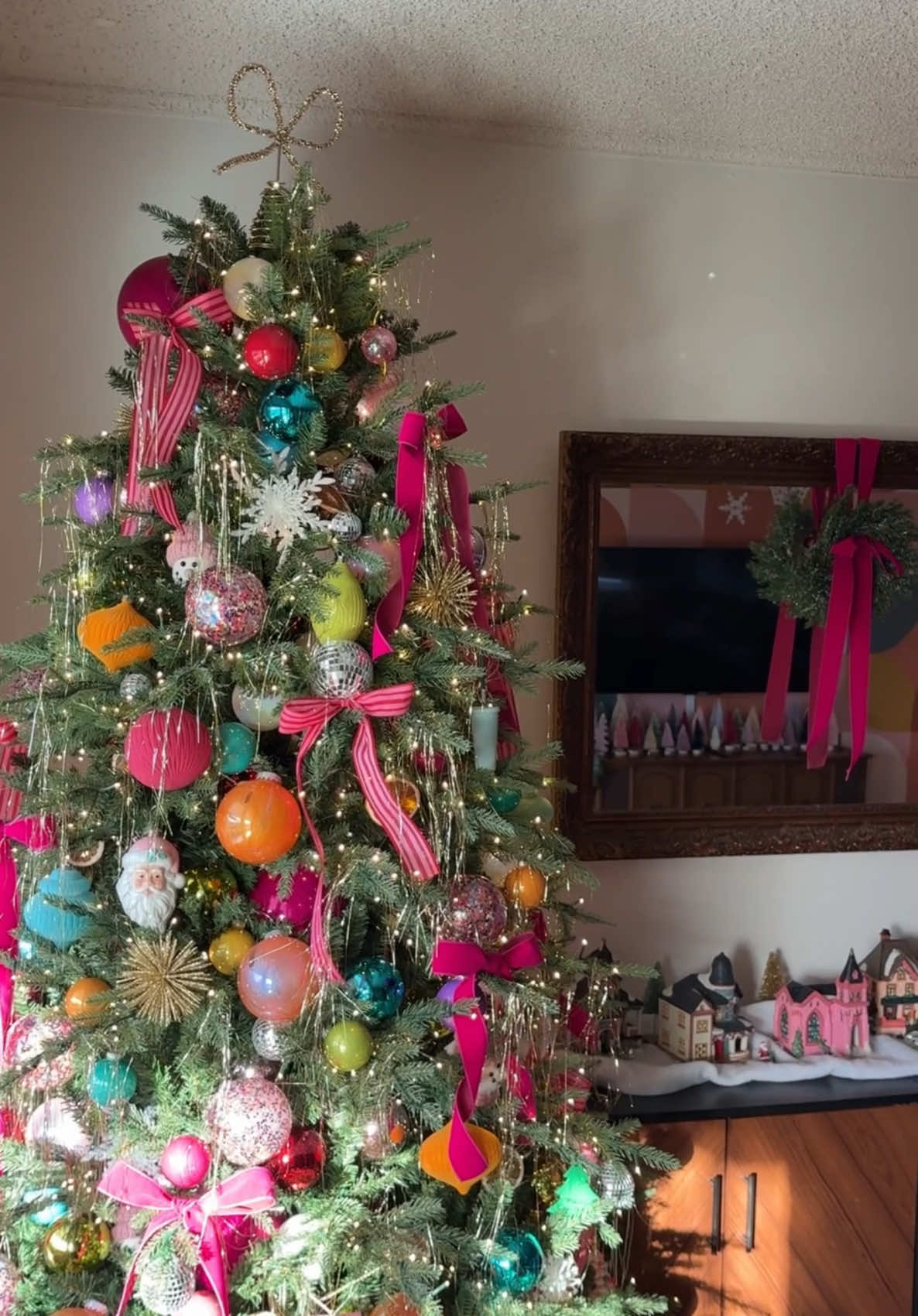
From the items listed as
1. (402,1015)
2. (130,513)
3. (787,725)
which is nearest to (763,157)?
(787,725)

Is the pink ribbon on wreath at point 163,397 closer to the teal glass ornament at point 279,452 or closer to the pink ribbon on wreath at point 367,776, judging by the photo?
the teal glass ornament at point 279,452

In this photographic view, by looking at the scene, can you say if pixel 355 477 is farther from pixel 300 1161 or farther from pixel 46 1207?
pixel 46 1207

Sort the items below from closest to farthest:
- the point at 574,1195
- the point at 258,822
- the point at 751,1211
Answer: the point at 258,822 → the point at 574,1195 → the point at 751,1211

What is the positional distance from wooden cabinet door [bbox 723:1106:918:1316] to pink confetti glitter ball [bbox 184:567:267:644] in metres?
1.39

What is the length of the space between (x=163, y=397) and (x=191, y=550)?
0.67 ft

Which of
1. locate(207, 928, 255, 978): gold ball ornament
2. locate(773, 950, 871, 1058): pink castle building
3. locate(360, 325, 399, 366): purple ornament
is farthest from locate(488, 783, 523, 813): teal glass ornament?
locate(773, 950, 871, 1058): pink castle building

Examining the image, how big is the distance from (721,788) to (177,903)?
134 centimetres

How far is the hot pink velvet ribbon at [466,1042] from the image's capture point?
1331 mm

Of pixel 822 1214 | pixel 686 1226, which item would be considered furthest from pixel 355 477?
pixel 822 1214

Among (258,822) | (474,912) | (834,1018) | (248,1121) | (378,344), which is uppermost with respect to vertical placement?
(378,344)

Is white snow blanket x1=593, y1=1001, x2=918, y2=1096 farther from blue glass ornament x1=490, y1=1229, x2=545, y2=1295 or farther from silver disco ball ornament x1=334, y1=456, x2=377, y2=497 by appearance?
silver disco ball ornament x1=334, y1=456, x2=377, y2=497

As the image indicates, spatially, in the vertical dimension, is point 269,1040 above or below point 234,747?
below

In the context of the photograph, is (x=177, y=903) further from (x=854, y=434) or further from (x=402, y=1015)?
(x=854, y=434)

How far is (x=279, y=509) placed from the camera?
1345 millimetres
